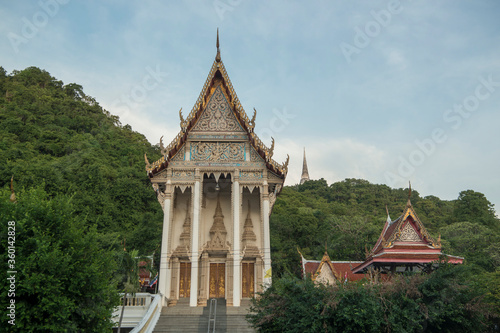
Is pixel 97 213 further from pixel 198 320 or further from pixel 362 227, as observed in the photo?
pixel 198 320

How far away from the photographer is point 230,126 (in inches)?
798

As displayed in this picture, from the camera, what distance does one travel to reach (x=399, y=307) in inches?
414

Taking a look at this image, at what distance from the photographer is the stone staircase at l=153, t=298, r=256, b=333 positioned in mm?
14812

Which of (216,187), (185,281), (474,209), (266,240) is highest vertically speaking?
(474,209)

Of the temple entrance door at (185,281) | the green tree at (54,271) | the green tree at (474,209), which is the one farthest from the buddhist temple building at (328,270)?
the green tree at (474,209)

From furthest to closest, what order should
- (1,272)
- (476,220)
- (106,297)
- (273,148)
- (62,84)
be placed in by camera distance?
(62,84) → (476,220) → (273,148) → (106,297) → (1,272)

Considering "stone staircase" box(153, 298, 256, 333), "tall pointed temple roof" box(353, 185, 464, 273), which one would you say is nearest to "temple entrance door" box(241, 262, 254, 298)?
"stone staircase" box(153, 298, 256, 333)

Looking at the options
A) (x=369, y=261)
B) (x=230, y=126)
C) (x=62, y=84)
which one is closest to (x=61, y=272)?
(x=369, y=261)

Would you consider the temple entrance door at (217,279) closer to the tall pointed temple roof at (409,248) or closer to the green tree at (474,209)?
the tall pointed temple roof at (409,248)

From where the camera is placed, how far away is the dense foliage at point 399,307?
33.4 ft

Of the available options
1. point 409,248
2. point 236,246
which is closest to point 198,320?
point 236,246

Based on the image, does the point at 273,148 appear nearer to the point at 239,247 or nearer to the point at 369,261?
the point at 239,247

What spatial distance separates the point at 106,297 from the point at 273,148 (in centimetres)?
1109

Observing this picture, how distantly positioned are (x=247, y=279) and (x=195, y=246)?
325 cm
